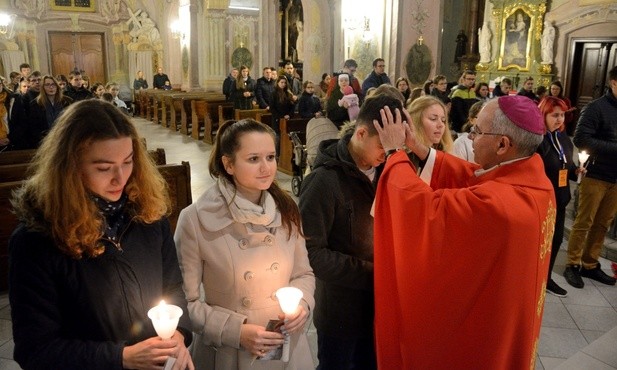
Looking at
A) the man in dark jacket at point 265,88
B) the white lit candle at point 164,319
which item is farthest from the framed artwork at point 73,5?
the white lit candle at point 164,319

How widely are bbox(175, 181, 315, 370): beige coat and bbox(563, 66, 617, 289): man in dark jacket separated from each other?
11.2 ft

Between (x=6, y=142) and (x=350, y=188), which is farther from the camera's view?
(x=6, y=142)

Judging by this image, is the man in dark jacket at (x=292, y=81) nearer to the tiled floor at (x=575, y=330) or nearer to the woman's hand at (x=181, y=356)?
the tiled floor at (x=575, y=330)

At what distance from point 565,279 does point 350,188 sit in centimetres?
349

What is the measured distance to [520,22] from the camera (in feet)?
49.4

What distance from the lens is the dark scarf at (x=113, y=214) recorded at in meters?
1.47

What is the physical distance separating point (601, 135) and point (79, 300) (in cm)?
426

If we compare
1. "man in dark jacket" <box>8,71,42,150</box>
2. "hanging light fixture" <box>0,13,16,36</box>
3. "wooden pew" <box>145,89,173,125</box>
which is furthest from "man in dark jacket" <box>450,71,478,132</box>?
"hanging light fixture" <box>0,13,16,36</box>

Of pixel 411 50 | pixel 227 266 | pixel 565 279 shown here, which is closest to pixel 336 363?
pixel 227 266

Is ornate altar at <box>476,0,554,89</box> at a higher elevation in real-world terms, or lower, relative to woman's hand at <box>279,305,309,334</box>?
higher

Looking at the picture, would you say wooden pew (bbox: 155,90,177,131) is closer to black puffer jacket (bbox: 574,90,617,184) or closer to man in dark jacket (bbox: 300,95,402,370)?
black puffer jacket (bbox: 574,90,617,184)

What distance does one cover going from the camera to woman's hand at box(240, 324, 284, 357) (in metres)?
1.62

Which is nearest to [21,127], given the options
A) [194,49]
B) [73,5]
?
[194,49]

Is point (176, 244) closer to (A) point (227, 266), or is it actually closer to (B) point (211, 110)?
(A) point (227, 266)
